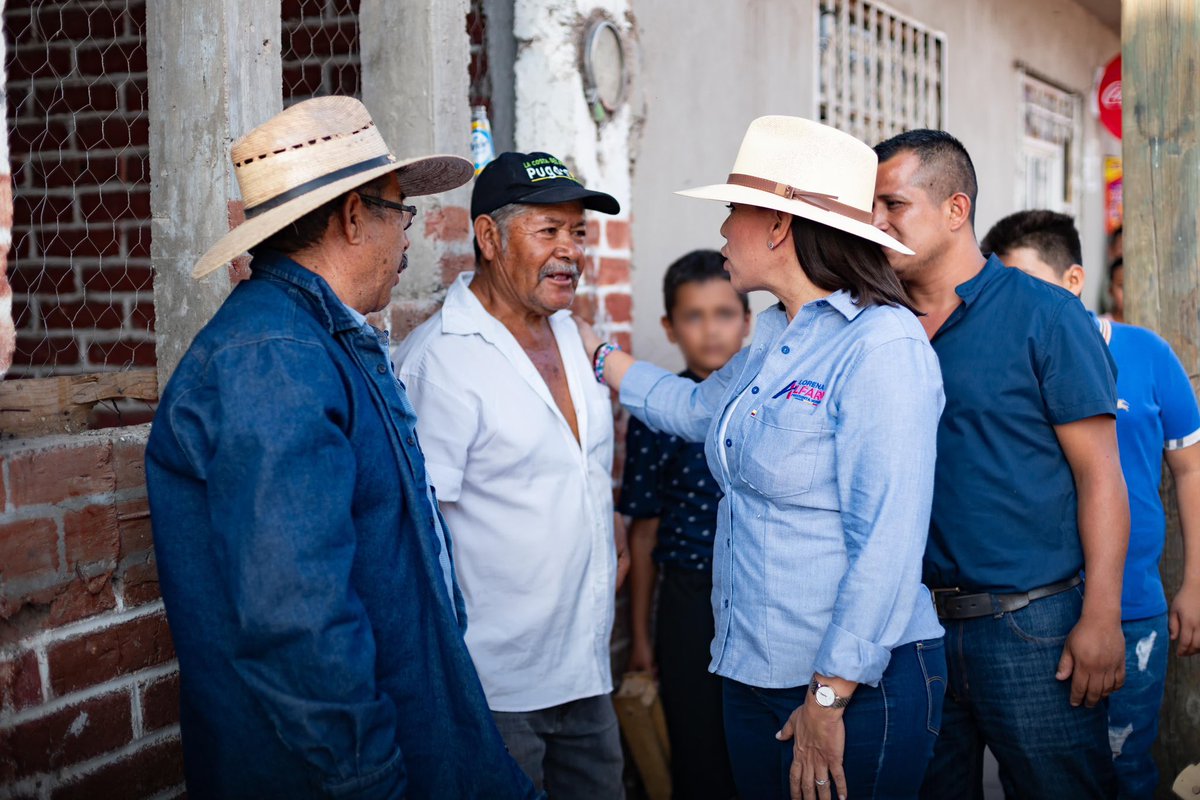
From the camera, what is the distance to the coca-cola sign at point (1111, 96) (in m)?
6.64

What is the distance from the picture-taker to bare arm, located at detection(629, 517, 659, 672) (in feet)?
11.3

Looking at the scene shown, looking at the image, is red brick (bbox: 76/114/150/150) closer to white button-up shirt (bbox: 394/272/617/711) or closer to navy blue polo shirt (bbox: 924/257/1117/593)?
white button-up shirt (bbox: 394/272/617/711)

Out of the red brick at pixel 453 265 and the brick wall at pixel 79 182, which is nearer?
the red brick at pixel 453 265

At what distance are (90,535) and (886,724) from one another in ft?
5.09

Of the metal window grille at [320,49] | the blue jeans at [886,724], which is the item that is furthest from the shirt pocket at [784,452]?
the metal window grille at [320,49]

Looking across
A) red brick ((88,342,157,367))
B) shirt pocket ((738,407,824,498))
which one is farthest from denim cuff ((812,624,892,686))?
red brick ((88,342,157,367))

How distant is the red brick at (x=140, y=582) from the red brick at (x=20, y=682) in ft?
0.71

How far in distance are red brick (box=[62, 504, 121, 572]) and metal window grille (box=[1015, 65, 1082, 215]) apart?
648cm

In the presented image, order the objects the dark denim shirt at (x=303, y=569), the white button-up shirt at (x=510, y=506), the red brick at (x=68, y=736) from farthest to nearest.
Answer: the white button-up shirt at (x=510, y=506) < the red brick at (x=68, y=736) < the dark denim shirt at (x=303, y=569)

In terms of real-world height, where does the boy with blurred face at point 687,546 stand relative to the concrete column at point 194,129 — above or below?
below

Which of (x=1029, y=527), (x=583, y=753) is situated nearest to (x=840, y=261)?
(x=1029, y=527)

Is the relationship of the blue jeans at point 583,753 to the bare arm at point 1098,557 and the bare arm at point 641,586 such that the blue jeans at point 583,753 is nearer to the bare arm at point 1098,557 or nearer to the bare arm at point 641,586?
the bare arm at point 641,586

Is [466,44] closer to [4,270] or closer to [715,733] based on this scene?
[4,270]

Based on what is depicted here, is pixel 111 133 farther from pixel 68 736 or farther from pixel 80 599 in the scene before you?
pixel 68 736
